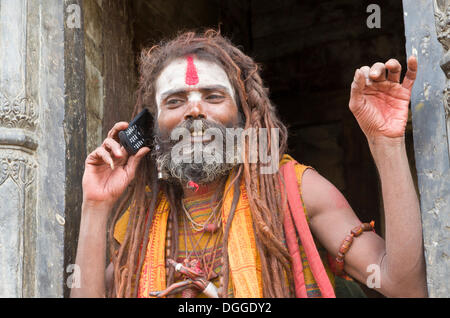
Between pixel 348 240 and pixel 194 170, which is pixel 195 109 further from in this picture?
pixel 348 240

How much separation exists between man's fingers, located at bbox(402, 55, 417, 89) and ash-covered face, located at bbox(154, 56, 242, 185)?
816mm

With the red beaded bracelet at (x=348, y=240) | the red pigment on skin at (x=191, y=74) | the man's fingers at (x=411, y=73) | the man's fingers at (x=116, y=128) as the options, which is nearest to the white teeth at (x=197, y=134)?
the red pigment on skin at (x=191, y=74)

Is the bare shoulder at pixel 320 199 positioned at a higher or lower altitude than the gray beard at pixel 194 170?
lower

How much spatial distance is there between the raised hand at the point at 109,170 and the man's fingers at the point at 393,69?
3.71ft

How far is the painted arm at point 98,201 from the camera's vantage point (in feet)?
8.44

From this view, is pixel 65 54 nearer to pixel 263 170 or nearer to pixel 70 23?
pixel 70 23

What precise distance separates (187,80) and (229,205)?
1.91ft

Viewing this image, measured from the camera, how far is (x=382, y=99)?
228cm

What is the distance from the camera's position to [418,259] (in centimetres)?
221

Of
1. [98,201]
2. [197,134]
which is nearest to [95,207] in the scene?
[98,201]

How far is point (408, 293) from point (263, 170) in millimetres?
742

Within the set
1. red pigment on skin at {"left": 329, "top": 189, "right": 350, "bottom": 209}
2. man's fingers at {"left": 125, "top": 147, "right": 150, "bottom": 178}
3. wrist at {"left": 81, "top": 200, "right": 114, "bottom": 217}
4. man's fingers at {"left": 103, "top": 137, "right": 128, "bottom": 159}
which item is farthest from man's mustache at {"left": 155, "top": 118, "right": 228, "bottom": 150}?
red pigment on skin at {"left": 329, "top": 189, "right": 350, "bottom": 209}

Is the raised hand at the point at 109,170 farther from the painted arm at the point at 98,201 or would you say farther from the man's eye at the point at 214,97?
the man's eye at the point at 214,97
